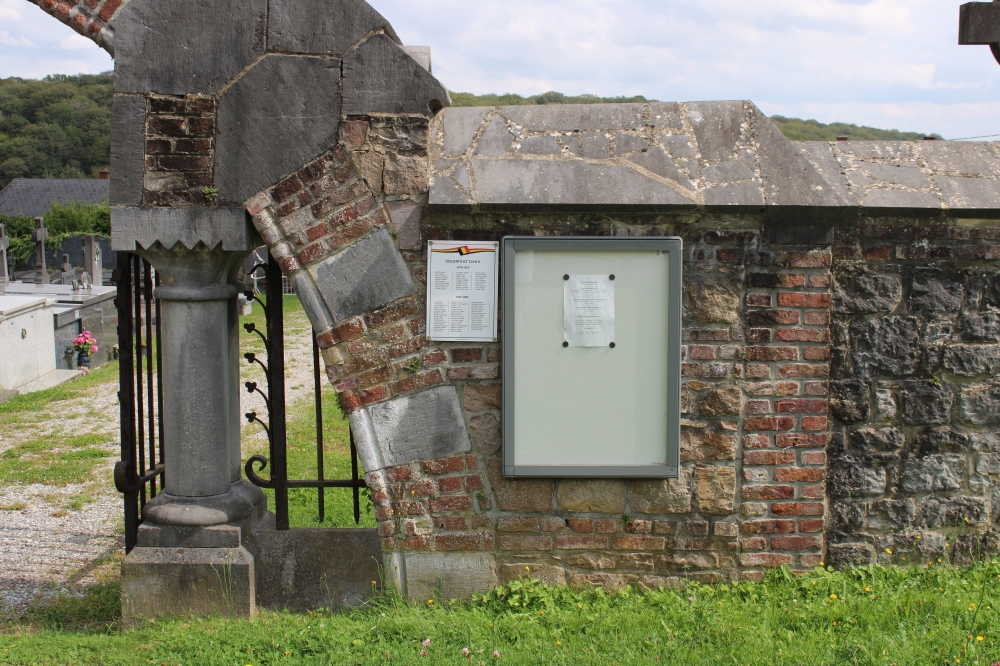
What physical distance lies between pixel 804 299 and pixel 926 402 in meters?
0.81

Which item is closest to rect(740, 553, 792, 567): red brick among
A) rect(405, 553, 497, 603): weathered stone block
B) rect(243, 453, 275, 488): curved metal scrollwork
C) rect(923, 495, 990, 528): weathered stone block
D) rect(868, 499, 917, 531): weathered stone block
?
rect(868, 499, 917, 531): weathered stone block

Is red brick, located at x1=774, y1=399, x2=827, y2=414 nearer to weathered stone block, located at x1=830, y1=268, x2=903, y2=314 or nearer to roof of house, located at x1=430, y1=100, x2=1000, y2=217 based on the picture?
weathered stone block, located at x1=830, y1=268, x2=903, y2=314

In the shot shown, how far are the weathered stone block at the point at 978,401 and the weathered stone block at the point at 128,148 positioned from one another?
3.80 m

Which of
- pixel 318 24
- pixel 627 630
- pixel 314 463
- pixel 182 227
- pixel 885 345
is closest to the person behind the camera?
pixel 627 630

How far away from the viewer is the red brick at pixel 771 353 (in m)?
3.40

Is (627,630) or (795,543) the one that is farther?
(795,543)

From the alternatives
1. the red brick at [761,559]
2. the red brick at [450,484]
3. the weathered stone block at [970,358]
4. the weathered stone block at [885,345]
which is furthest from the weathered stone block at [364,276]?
the weathered stone block at [970,358]

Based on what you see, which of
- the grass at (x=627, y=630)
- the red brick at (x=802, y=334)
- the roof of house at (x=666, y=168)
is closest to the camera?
the grass at (x=627, y=630)

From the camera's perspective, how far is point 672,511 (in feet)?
11.5

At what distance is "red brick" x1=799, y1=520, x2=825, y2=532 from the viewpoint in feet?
11.5

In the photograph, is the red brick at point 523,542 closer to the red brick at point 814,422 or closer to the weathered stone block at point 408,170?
the red brick at point 814,422

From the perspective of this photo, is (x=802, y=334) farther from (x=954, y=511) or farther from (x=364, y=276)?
(x=364, y=276)

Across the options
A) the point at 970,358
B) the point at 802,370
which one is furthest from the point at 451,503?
the point at 970,358

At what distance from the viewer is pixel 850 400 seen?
356 cm
